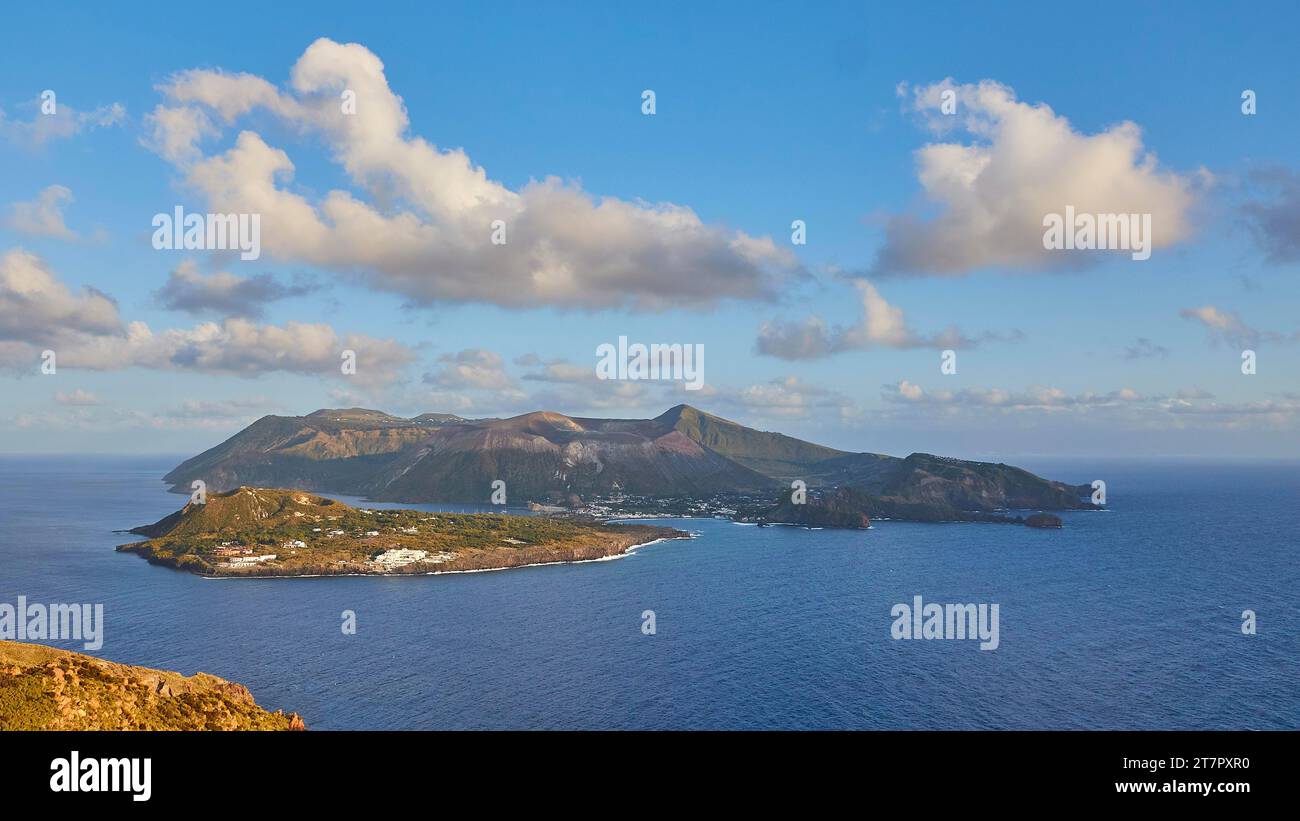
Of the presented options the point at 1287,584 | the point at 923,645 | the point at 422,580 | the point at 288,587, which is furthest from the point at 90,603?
the point at 1287,584

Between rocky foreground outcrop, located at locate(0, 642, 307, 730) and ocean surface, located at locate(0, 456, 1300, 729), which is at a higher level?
rocky foreground outcrop, located at locate(0, 642, 307, 730)

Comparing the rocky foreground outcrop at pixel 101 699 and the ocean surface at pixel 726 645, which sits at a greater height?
the rocky foreground outcrop at pixel 101 699

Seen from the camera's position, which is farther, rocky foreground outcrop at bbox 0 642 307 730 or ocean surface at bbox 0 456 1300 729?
ocean surface at bbox 0 456 1300 729
